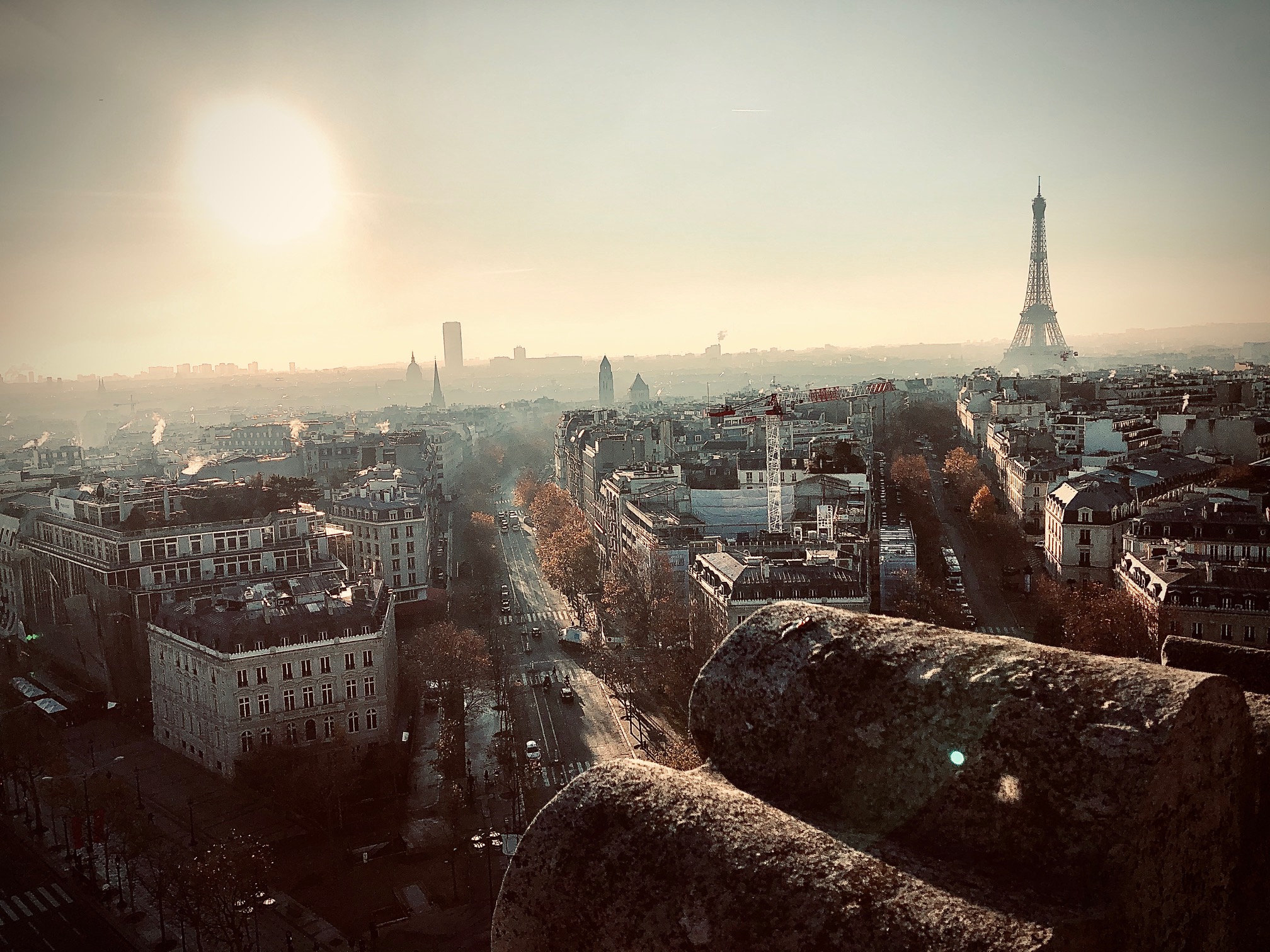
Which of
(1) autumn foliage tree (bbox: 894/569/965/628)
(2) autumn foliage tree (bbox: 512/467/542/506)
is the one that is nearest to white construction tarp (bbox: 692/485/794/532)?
(1) autumn foliage tree (bbox: 894/569/965/628)

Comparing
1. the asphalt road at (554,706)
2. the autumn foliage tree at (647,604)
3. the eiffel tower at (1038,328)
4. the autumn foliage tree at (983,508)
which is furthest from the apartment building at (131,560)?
the eiffel tower at (1038,328)

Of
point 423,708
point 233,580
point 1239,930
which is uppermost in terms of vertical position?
point 1239,930

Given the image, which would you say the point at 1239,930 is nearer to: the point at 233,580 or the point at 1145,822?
the point at 1145,822

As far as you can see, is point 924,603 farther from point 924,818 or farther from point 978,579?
point 924,818

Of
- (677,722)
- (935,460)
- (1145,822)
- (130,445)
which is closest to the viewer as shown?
(1145,822)

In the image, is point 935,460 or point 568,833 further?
point 935,460

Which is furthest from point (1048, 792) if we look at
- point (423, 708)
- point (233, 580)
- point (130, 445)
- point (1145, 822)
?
point (130, 445)
